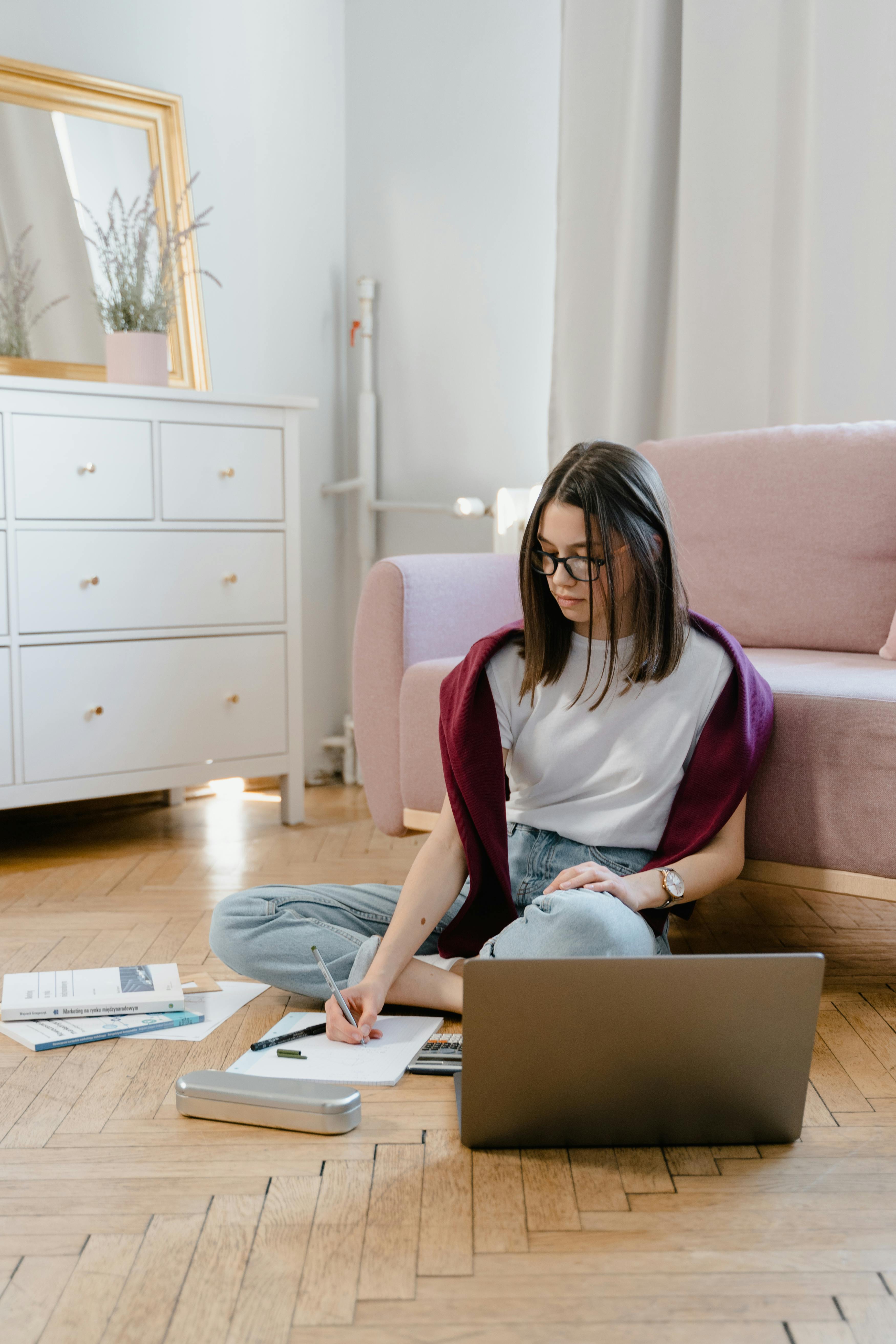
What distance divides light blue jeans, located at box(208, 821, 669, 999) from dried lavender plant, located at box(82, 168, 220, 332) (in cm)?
158

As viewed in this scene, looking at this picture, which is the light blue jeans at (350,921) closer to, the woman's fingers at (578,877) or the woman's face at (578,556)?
the woman's fingers at (578,877)

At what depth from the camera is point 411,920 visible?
148 centimetres

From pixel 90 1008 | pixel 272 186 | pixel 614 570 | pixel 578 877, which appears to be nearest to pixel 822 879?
pixel 578 877

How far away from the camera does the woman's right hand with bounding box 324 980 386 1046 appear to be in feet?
4.69

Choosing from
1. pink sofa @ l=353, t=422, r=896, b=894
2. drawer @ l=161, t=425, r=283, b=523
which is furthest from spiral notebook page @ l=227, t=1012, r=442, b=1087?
drawer @ l=161, t=425, r=283, b=523

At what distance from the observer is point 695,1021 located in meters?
1.16

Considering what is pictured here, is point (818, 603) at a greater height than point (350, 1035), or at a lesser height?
greater

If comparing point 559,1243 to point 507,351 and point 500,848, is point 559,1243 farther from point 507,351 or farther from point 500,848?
point 507,351

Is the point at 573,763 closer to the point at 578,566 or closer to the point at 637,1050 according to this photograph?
the point at 578,566

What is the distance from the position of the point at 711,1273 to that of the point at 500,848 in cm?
61

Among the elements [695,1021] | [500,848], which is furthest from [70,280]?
[695,1021]

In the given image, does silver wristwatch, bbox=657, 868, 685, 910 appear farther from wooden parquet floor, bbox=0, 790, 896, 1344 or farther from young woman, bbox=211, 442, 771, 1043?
wooden parquet floor, bbox=0, 790, 896, 1344

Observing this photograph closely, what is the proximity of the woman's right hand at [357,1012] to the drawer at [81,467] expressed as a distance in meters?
1.39

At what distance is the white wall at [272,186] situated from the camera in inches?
120
